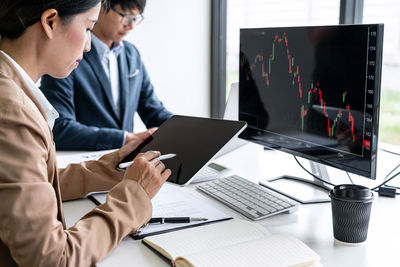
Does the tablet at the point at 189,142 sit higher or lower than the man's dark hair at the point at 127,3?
lower

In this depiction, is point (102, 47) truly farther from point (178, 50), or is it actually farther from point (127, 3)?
point (178, 50)

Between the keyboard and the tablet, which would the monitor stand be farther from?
the tablet

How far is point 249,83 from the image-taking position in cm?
152

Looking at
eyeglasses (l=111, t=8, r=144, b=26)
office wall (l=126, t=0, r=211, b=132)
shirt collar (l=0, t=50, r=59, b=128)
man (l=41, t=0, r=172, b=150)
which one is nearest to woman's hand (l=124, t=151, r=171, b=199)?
shirt collar (l=0, t=50, r=59, b=128)

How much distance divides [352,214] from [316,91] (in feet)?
1.28

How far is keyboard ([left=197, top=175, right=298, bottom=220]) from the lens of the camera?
117 cm

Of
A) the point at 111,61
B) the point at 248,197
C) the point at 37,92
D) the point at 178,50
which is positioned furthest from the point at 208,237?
the point at 178,50

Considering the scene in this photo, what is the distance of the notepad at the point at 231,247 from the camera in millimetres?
875

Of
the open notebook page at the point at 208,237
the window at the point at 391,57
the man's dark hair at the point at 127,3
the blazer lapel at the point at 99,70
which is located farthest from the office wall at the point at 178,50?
the open notebook page at the point at 208,237

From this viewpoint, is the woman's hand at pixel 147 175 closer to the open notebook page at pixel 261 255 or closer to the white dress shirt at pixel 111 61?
the open notebook page at pixel 261 255

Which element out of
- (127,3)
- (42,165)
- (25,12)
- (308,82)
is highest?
(127,3)

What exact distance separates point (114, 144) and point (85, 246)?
112 centimetres

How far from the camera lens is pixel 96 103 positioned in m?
2.27

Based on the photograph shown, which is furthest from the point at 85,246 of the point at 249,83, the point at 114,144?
the point at 114,144
